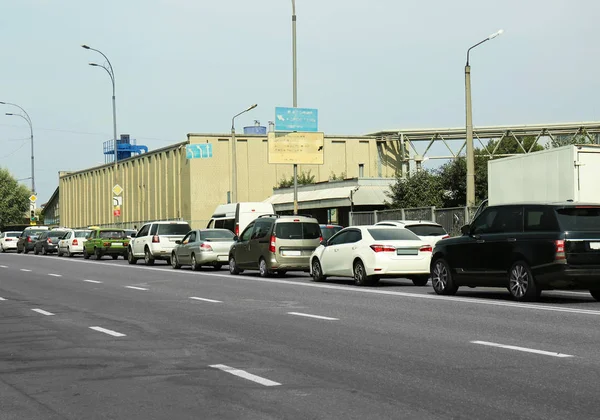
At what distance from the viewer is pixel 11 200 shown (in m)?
124

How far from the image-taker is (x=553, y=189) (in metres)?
23.5

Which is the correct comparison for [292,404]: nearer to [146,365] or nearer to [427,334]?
[146,365]

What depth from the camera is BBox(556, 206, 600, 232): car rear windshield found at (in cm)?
1672

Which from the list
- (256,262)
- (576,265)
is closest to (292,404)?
(576,265)

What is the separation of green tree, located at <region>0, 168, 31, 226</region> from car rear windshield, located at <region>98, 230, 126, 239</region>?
257 feet

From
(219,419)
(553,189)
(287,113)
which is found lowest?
(219,419)

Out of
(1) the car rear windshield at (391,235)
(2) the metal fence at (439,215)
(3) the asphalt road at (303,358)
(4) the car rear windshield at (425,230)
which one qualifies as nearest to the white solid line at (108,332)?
(3) the asphalt road at (303,358)

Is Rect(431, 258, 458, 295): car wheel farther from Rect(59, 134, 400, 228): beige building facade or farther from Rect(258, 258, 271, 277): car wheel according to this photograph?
Rect(59, 134, 400, 228): beige building facade

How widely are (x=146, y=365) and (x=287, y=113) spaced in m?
35.7

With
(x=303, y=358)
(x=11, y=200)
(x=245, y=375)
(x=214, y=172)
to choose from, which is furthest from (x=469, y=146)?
(x=11, y=200)

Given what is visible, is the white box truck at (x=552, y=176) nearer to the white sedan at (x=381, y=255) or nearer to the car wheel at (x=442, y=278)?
the white sedan at (x=381, y=255)

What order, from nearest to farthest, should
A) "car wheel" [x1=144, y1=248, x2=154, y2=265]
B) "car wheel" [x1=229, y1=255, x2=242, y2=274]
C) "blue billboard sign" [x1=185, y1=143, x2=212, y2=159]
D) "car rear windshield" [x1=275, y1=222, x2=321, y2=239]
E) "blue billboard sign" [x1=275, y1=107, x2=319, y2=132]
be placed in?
"car rear windshield" [x1=275, y1=222, x2=321, y2=239]
"car wheel" [x1=229, y1=255, x2=242, y2=274]
"car wheel" [x1=144, y1=248, x2=154, y2=265]
"blue billboard sign" [x1=275, y1=107, x2=319, y2=132]
"blue billboard sign" [x1=185, y1=143, x2=212, y2=159]

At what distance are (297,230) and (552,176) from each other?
776cm

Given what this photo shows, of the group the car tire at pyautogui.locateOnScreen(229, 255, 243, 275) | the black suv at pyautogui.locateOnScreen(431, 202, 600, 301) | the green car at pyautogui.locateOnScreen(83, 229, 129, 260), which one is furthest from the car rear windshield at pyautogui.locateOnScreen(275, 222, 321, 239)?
the green car at pyautogui.locateOnScreen(83, 229, 129, 260)
